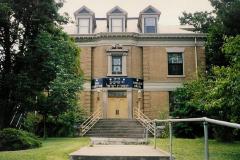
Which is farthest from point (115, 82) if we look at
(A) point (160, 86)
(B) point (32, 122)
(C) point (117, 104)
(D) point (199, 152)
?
(D) point (199, 152)

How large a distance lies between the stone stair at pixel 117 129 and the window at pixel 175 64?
6378mm

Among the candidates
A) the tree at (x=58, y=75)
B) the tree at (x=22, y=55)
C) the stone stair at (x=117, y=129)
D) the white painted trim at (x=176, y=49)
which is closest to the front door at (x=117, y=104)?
the stone stair at (x=117, y=129)

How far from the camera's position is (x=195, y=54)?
3173 cm

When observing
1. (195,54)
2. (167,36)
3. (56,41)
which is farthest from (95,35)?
(56,41)

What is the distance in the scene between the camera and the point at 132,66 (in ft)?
102

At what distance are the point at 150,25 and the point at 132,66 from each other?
14.1ft

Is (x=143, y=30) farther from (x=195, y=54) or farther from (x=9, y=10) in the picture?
(x=9, y=10)

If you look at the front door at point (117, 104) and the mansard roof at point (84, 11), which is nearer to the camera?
the front door at point (117, 104)

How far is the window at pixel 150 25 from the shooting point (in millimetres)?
32625

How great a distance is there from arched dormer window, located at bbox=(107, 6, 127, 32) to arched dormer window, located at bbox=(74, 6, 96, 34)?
5.16ft

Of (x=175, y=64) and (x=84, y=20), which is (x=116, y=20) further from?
(x=175, y=64)

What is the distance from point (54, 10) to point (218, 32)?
12630mm

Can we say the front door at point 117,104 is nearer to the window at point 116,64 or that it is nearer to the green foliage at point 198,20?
the window at point 116,64

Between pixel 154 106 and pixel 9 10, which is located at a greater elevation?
pixel 9 10
